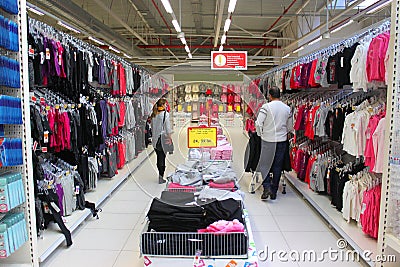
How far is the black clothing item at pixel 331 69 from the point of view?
4.47 m

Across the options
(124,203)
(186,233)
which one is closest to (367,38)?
(186,233)

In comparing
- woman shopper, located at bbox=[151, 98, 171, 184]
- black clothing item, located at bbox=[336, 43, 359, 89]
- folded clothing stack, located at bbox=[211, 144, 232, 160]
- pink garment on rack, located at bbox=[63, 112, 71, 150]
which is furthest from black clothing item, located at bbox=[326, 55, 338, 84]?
pink garment on rack, located at bbox=[63, 112, 71, 150]

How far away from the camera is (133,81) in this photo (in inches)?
311

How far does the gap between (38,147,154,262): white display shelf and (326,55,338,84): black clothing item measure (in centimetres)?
261

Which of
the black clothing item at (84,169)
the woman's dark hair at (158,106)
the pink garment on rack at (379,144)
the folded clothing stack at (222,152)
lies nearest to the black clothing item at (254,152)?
the folded clothing stack at (222,152)

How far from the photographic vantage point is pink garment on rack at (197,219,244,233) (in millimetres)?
2452

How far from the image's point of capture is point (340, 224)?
361 cm

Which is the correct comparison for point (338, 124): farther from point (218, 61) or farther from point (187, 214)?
point (187, 214)

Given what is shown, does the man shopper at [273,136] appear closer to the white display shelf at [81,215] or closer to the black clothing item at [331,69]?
the black clothing item at [331,69]

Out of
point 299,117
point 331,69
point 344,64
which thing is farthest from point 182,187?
point 299,117

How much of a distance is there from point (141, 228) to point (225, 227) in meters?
1.72

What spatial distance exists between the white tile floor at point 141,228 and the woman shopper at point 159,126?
0.11 meters

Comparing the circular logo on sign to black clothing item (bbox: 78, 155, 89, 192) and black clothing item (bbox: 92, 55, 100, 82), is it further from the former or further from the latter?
black clothing item (bbox: 78, 155, 89, 192)

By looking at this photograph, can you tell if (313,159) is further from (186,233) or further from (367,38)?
(186,233)
